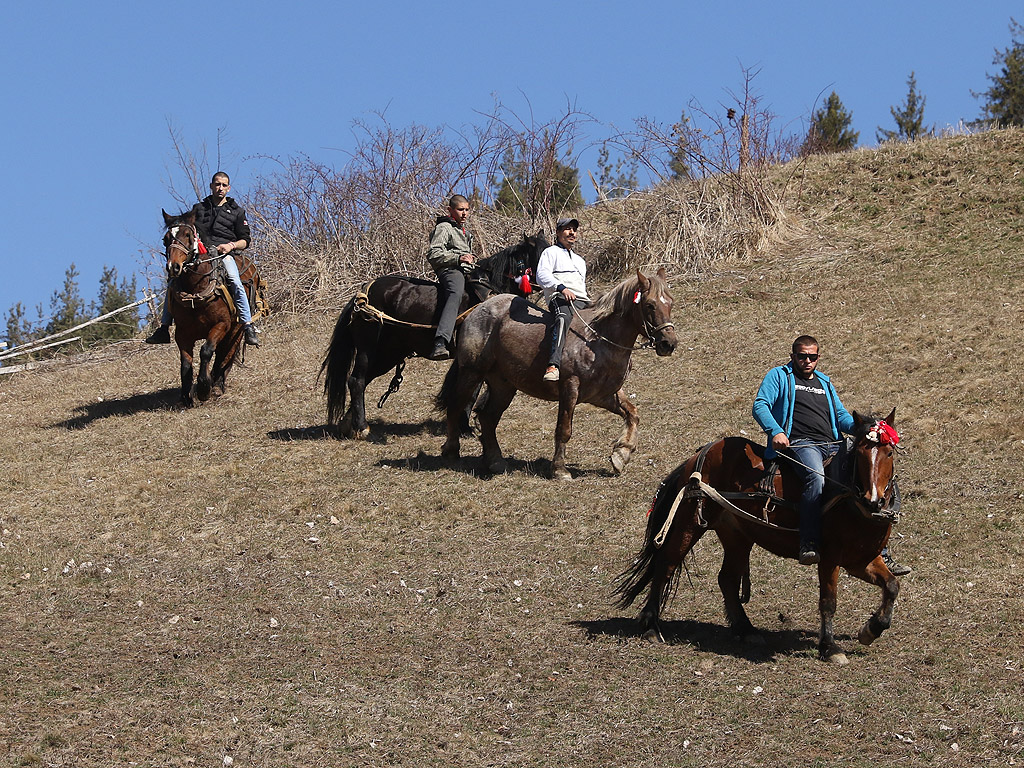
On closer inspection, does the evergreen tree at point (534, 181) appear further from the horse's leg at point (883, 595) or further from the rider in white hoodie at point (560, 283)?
the horse's leg at point (883, 595)

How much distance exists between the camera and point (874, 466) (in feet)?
24.0

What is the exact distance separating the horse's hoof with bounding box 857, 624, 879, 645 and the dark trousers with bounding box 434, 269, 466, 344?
7.04 meters

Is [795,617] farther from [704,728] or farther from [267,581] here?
Result: [267,581]

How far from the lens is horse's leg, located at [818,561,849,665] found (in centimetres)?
787

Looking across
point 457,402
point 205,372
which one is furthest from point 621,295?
point 205,372

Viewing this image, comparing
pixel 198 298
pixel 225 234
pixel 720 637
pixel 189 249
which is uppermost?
pixel 225 234

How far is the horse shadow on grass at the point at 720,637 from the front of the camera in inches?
324

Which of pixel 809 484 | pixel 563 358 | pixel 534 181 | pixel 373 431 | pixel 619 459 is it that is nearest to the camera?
pixel 809 484

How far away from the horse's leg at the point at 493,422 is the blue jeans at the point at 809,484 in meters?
5.21

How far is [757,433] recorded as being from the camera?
45.1 ft

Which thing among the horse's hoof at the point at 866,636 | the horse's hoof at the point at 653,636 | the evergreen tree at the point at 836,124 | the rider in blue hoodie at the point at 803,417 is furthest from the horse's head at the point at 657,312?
the evergreen tree at the point at 836,124

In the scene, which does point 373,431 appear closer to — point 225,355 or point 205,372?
point 205,372

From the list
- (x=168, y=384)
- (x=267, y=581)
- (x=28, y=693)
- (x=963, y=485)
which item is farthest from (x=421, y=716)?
(x=168, y=384)

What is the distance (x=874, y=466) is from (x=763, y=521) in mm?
989
